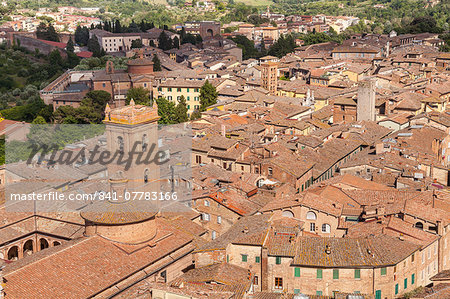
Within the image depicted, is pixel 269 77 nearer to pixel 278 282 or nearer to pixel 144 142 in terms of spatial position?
pixel 144 142

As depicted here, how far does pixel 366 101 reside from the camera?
47031 mm

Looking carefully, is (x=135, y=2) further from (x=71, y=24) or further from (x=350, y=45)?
(x=350, y=45)

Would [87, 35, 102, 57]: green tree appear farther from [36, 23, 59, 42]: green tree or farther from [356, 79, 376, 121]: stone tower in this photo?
[356, 79, 376, 121]: stone tower

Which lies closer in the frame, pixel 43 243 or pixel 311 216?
pixel 43 243

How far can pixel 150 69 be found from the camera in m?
67.0

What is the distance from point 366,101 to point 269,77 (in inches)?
610

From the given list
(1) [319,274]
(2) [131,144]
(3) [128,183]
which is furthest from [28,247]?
(1) [319,274]

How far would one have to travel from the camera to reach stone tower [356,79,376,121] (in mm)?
46594

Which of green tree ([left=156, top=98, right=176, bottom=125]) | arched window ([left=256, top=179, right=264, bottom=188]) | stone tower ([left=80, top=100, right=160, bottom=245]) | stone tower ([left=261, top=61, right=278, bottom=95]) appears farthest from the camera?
stone tower ([left=261, top=61, right=278, bottom=95])

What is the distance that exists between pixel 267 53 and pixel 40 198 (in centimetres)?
6625

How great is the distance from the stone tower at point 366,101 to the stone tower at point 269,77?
14.8 m

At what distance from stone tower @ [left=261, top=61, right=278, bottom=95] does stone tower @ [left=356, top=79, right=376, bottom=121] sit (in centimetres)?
1475

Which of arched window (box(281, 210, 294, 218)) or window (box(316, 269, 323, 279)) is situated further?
arched window (box(281, 210, 294, 218))

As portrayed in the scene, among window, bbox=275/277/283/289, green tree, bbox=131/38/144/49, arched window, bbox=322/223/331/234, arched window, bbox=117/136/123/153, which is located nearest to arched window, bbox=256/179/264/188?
arched window, bbox=322/223/331/234
